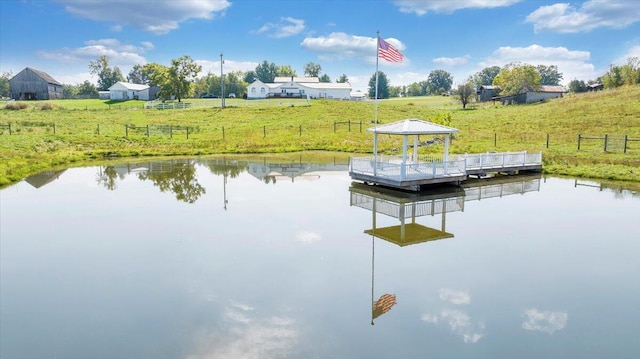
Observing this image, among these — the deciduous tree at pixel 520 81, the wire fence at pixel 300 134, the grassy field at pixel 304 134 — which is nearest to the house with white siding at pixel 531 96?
the deciduous tree at pixel 520 81

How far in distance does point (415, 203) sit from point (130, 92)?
8909 cm

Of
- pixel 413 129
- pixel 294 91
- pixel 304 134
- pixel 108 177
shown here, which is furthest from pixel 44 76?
pixel 413 129

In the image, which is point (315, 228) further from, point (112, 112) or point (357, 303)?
point (112, 112)

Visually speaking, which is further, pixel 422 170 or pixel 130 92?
pixel 130 92

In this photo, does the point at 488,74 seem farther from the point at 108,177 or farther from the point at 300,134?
the point at 108,177

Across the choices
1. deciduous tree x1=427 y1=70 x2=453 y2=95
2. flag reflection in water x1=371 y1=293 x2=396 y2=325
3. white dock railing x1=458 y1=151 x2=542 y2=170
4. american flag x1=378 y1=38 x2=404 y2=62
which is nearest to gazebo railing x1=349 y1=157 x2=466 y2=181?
white dock railing x1=458 y1=151 x2=542 y2=170

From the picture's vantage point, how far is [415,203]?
18.7m

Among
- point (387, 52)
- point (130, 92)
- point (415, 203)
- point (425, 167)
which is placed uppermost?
point (130, 92)

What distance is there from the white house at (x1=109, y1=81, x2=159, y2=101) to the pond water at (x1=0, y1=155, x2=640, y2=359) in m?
81.1

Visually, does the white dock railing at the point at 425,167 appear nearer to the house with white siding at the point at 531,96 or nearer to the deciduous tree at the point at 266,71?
the house with white siding at the point at 531,96

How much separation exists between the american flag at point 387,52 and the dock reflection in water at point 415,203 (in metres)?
Answer: 6.68

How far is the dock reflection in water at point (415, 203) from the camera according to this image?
13.6 metres

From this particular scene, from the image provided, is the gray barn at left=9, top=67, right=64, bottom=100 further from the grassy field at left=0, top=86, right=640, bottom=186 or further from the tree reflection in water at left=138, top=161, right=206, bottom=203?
the tree reflection in water at left=138, top=161, right=206, bottom=203

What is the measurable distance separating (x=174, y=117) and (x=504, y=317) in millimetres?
55748
